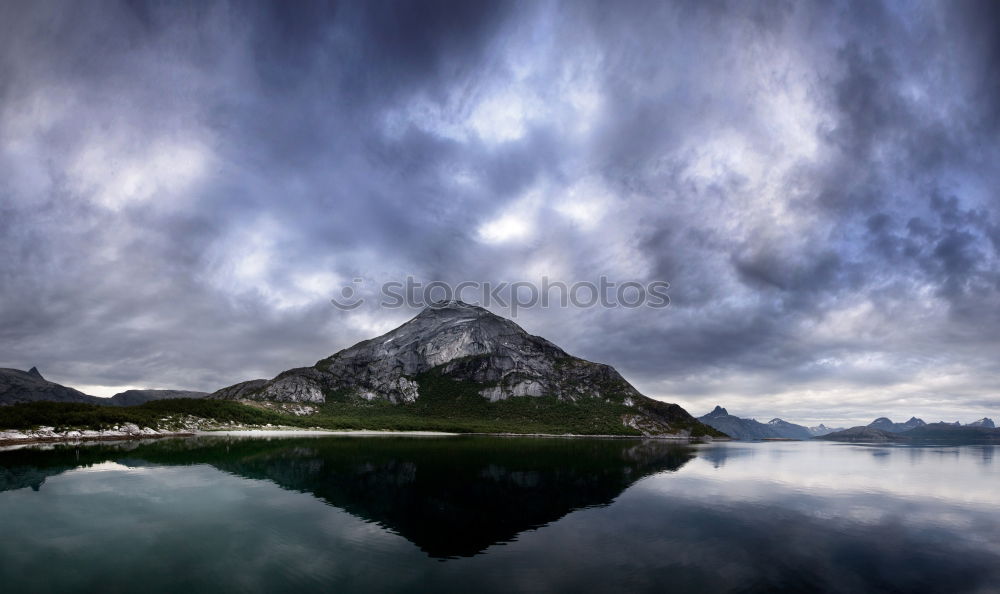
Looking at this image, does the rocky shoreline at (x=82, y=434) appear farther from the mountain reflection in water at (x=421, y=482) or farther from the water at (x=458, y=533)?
the water at (x=458, y=533)

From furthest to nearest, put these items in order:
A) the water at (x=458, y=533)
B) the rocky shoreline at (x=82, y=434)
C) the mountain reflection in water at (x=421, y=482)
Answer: the rocky shoreline at (x=82, y=434), the mountain reflection in water at (x=421, y=482), the water at (x=458, y=533)

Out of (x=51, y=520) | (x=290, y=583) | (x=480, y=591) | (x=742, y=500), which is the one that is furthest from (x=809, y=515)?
(x=51, y=520)

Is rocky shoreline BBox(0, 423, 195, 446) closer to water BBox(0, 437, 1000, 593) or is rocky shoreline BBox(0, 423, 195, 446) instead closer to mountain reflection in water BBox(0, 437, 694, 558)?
mountain reflection in water BBox(0, 437, 694, 558)

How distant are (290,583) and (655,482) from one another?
50.8 m

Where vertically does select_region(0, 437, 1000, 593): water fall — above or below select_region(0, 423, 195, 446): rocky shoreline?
above

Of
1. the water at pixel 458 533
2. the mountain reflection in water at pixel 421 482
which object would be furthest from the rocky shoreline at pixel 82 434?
the water at pixel 458 533

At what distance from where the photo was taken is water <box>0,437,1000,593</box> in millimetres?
21312

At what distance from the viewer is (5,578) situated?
19469 millimetres

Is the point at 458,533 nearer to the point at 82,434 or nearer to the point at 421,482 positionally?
the point at 421,482

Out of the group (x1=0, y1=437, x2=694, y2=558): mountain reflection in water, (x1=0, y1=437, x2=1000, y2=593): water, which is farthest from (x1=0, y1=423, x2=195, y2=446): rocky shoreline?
(x1=0, y1=437, x2=1000, y2=593): water

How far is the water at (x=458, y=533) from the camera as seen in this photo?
2131 centimetres

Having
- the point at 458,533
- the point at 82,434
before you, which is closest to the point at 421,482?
the point at 458,533

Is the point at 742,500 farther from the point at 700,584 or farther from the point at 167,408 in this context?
the point at 167,408

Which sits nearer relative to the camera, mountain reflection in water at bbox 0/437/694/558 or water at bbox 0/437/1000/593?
water at bbox 0/437/1000/593
